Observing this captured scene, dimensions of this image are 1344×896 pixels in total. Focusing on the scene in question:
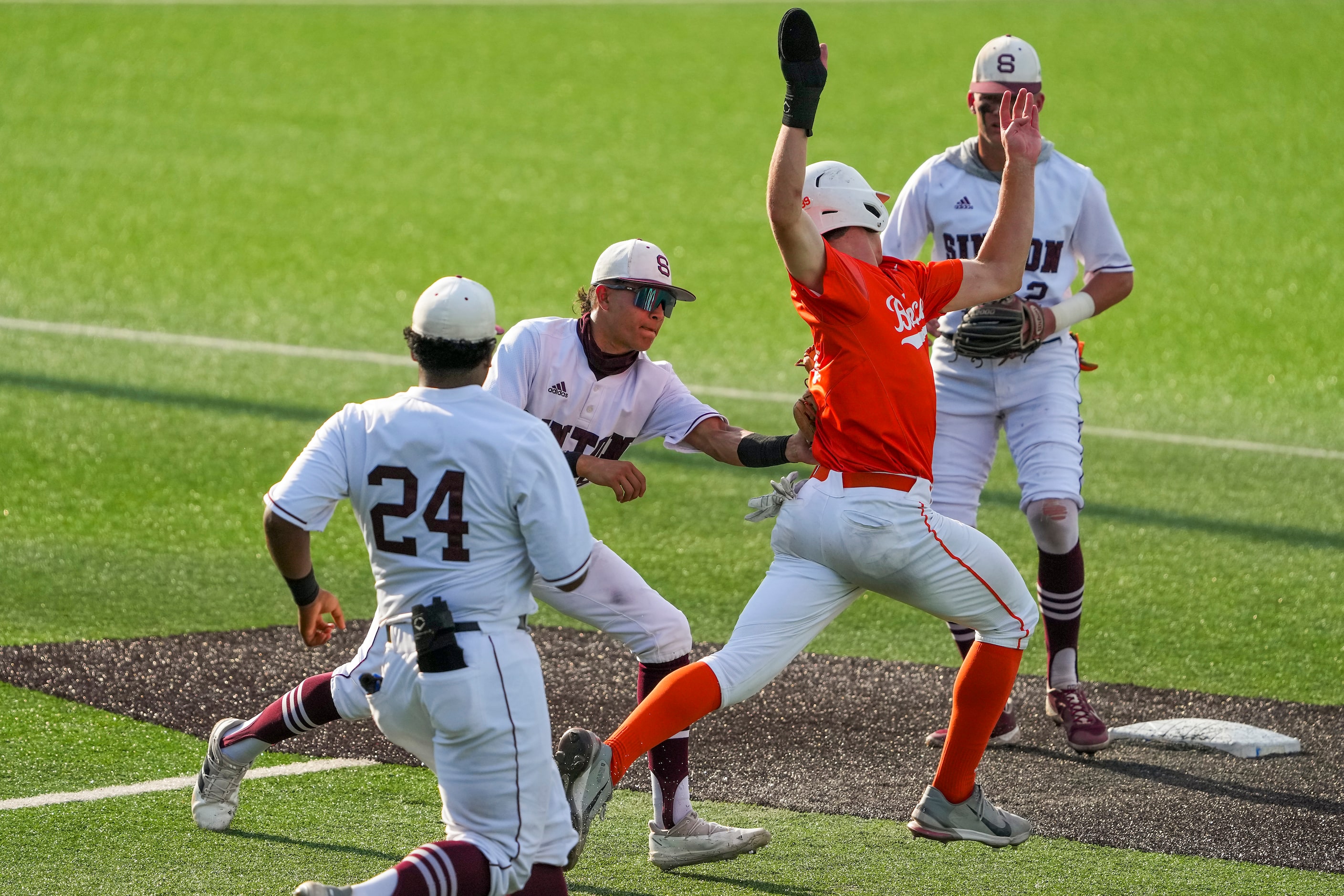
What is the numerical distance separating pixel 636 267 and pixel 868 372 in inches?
34.8

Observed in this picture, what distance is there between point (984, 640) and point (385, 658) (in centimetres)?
199

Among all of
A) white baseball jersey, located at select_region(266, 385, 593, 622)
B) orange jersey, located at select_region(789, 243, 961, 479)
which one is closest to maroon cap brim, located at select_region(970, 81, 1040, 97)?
orange jersey, located at select_region(789, 243, 961, 479)

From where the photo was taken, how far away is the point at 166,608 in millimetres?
8234

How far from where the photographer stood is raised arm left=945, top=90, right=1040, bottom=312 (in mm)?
5434

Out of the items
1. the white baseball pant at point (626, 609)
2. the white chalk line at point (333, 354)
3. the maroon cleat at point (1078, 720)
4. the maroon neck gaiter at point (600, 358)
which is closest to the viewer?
the white baseball pant at point (626, 609)

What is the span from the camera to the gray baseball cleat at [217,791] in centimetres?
538

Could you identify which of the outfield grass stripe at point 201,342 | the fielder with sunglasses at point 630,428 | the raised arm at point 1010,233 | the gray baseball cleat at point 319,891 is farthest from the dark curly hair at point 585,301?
the outfield grass stripe at point 201,342

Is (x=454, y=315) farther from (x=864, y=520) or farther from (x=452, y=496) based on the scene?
(x=864, y=520)

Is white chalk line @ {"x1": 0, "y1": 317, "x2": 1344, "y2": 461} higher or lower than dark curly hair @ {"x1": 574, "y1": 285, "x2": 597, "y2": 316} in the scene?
lower

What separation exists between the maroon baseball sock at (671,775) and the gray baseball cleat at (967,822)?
726mm

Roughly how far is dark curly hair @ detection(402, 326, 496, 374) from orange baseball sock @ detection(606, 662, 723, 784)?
132 cm

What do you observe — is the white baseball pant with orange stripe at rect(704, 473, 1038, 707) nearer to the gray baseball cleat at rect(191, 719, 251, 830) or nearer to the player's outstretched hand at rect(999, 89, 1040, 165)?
the player's outstretched hand at rect(999, 89, 1040, 165)

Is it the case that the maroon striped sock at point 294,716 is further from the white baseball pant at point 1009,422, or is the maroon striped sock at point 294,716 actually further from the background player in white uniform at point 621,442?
the white baseball pant at point 1009,422

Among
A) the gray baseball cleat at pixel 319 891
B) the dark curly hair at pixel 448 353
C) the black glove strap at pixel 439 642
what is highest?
the dark curly hair at pixel 448 353
